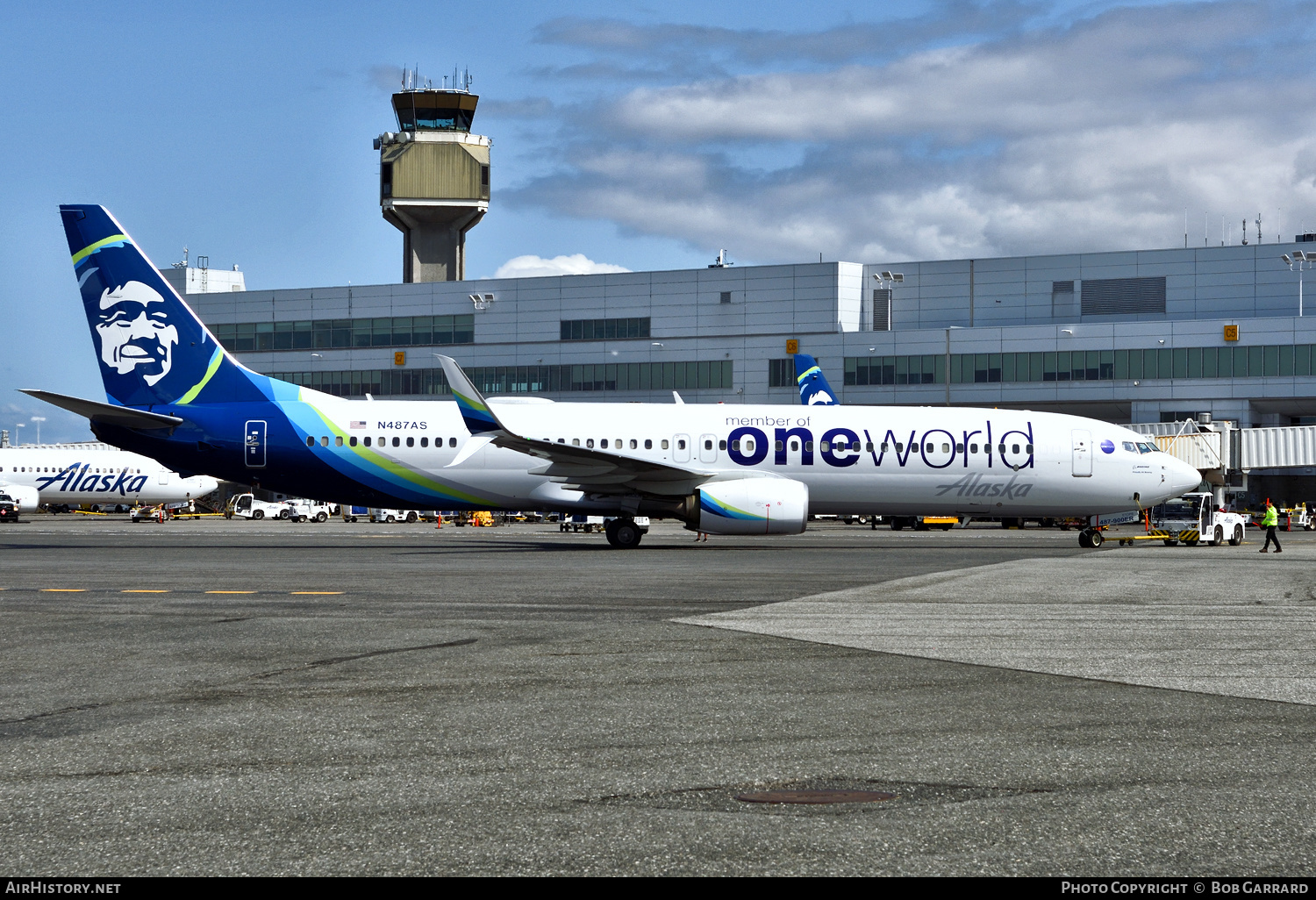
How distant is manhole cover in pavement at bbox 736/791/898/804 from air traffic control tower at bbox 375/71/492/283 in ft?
374

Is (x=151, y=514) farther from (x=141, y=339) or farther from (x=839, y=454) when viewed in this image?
(x=839, y=454)

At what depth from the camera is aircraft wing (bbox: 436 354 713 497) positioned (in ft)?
104

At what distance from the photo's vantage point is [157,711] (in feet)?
29.6

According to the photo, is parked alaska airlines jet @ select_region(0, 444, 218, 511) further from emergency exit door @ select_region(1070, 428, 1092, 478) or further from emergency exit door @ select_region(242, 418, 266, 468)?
emergency exit door @ select_region(1070, 428, 1092, 478)

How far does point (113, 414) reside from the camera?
3344 cm

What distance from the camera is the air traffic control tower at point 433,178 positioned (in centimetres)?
11656

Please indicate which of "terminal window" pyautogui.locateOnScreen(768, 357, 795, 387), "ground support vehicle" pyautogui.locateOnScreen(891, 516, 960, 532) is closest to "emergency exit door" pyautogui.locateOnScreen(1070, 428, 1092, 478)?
"ground support vehicle" pyautogui.locateOnScreen(891, 516, 960, 532)

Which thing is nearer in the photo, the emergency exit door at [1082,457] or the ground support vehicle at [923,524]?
the emergency exit door at [1082,457]

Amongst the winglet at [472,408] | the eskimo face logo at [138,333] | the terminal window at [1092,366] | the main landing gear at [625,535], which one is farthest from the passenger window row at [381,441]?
the terminal window at [1092,366]

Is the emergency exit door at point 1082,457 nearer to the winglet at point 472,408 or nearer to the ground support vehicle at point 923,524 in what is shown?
the winglet at point 472,408

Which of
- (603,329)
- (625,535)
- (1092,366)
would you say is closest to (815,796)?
(625,535)

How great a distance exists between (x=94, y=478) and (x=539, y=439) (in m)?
62.1

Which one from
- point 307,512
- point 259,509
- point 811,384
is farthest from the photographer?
point 259,509

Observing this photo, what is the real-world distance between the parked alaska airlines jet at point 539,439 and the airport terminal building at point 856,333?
5016 centimetres
